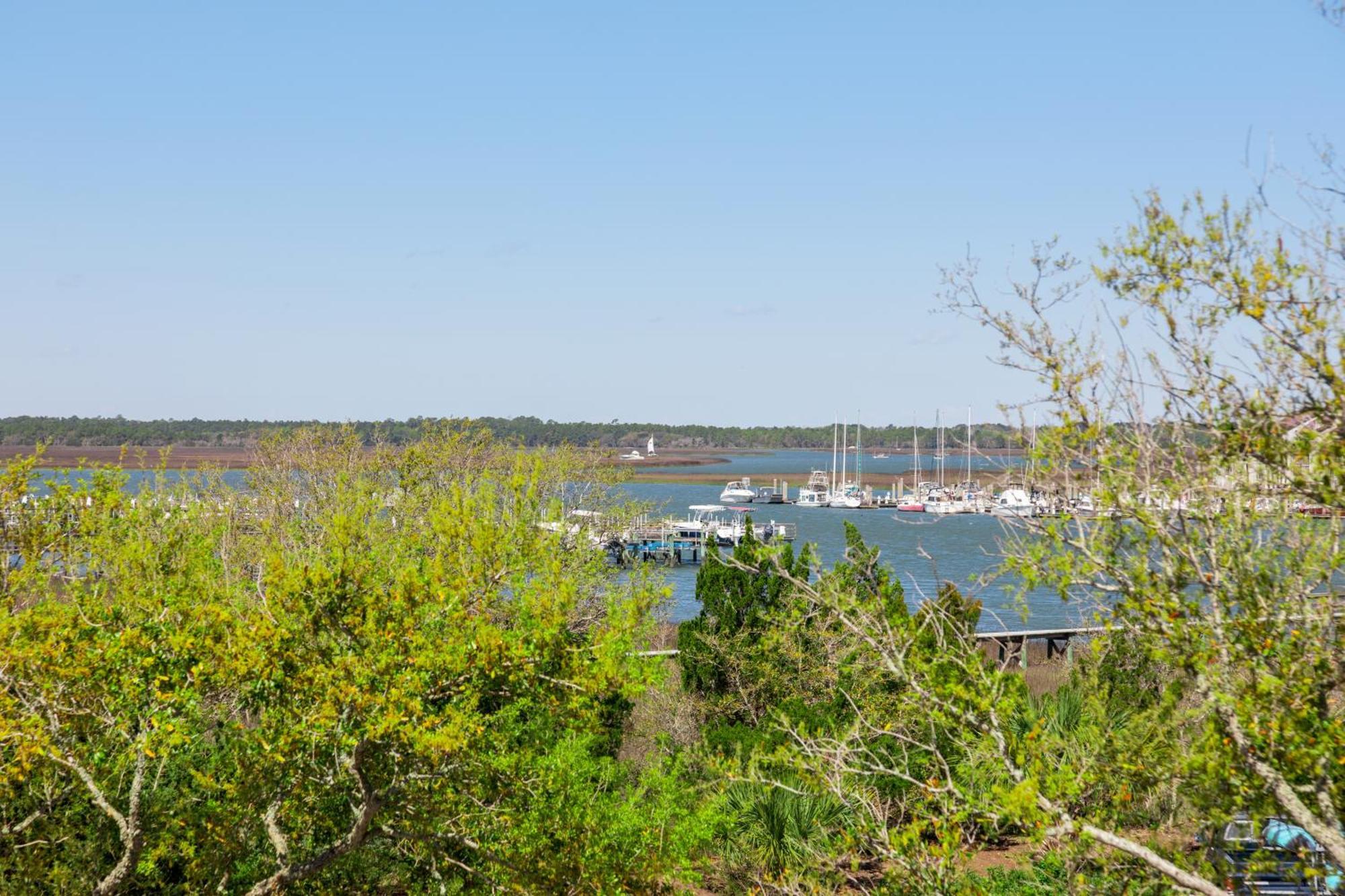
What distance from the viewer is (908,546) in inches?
3450

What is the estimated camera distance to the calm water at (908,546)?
1766 inches

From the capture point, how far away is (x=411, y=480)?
2628 cm

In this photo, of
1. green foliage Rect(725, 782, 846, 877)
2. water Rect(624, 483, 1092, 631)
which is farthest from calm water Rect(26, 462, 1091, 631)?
green foliage Rect(725, 782, 846, 877)

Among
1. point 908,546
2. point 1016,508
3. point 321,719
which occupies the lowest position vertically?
point 908,546

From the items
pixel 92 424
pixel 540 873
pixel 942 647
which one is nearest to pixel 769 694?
pixel 540 873

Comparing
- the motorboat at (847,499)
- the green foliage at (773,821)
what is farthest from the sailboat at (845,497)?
the green foliage at (773,821)

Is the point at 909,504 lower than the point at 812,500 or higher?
higher

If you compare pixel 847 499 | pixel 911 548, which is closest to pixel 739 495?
pixel 847 499

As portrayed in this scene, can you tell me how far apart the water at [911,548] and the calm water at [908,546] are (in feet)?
0.23

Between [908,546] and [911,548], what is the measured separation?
6908 mm

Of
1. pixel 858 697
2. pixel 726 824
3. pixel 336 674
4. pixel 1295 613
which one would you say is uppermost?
pixel 1295 613

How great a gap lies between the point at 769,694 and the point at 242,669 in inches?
556

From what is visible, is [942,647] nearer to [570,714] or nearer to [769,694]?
[570,714]

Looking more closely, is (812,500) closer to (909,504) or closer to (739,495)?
(739,495)
